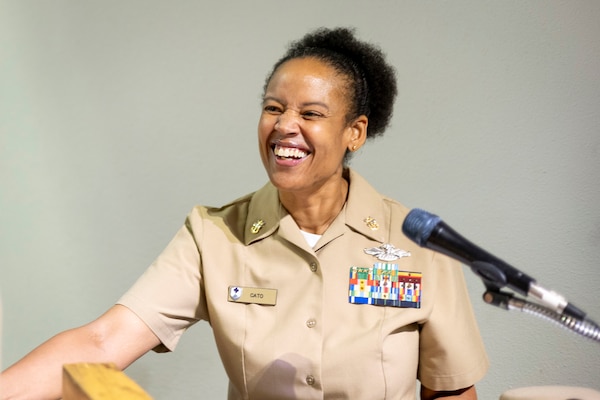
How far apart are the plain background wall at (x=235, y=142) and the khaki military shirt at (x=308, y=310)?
592 mm

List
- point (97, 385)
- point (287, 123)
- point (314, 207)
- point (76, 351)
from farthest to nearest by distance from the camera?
point (314, 207), point (287, 123), point (76, 351), point (97, 385)

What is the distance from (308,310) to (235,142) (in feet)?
2.88

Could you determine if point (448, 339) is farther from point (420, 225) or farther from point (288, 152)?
point (420, 225)

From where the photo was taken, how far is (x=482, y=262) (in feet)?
3.24

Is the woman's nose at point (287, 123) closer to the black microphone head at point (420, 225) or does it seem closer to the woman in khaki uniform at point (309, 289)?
the woman in khaki uniform at point (309, 289)

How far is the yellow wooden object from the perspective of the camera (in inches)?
37.4

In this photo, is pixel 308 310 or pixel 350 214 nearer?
pixel 308 310

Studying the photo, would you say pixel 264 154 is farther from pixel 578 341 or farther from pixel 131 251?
pixel 578 341

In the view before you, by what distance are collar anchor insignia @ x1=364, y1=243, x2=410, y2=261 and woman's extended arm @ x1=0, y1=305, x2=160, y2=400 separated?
0.51m

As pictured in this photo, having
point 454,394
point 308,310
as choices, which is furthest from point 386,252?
point 454,394

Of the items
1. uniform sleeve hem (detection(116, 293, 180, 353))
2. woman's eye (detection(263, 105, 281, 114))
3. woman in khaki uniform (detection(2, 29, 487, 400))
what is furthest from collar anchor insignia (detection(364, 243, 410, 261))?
uniform sleeve hem (detection(116, 293, 180, 353))

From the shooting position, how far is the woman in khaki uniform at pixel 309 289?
1652mm

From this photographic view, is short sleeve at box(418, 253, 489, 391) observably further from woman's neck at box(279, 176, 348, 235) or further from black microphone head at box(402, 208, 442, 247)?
black microphone head at box(402, 208, 442, 247)

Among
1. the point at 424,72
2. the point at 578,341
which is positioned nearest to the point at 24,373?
the point at 424,72
